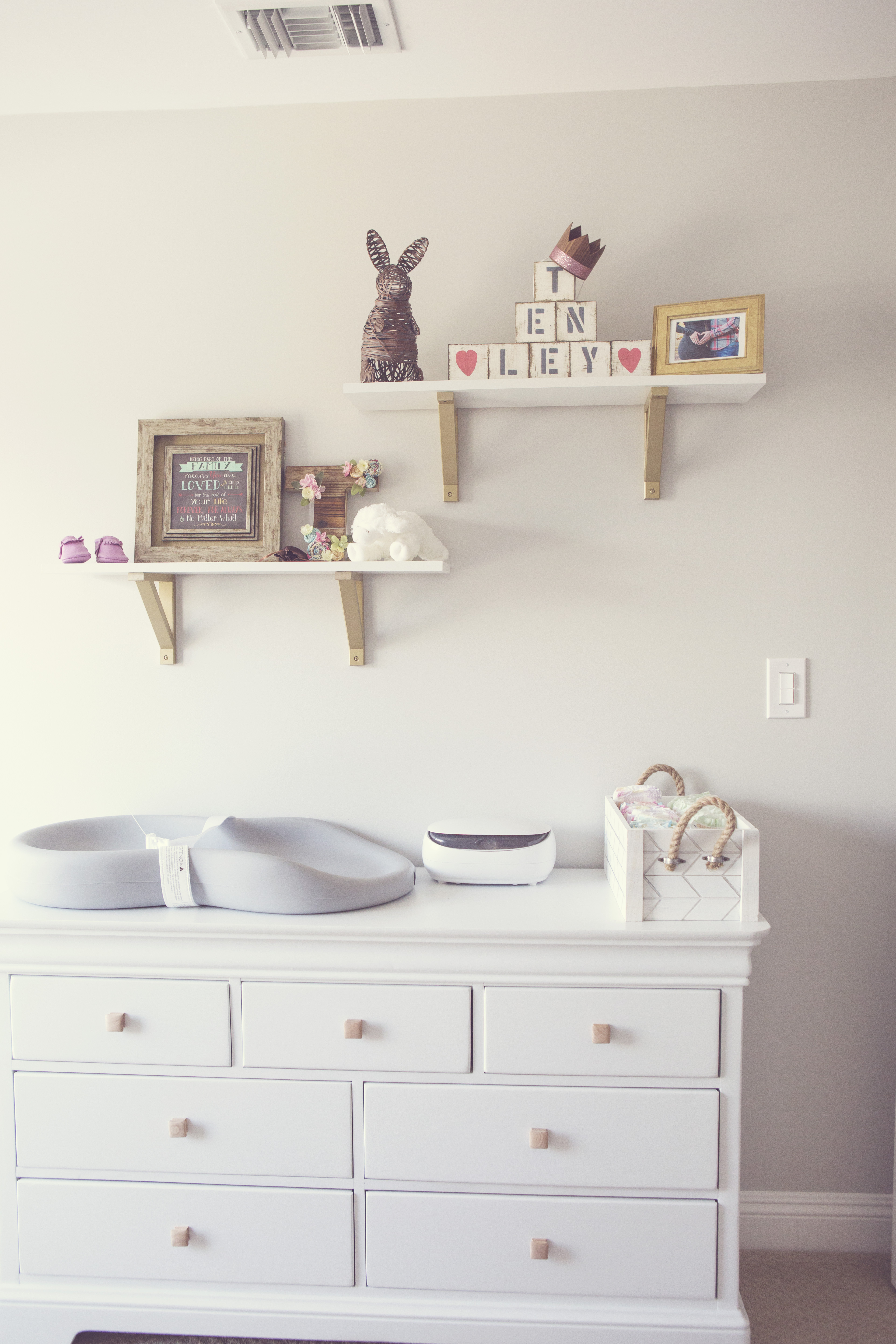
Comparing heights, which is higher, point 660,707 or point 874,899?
point 660,707

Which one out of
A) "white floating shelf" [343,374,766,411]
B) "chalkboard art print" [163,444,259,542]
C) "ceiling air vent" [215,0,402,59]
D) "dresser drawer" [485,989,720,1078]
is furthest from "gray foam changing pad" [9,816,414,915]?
"ceiling air vent" [215,0,402,59]

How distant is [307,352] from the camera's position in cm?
181

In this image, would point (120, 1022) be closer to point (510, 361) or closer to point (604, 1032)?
point (604, 1032)

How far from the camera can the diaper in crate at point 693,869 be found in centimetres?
142

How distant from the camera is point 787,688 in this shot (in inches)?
68.8

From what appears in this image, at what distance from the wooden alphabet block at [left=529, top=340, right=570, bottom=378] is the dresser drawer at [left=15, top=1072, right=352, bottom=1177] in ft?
4.45

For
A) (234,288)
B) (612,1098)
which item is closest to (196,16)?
(234,288)

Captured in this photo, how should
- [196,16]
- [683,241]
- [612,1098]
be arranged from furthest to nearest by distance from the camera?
[683,241] → [196,16] → [612,1098]

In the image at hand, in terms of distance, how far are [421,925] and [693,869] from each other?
1.57 ft

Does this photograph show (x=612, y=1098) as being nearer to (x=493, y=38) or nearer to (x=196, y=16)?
(x=493, y=38)

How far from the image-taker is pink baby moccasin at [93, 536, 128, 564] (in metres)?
1.68

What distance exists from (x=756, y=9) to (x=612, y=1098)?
1.94 m

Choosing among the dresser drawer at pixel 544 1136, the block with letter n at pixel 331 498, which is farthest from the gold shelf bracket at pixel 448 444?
the dresser drawer at pixel 544 1136

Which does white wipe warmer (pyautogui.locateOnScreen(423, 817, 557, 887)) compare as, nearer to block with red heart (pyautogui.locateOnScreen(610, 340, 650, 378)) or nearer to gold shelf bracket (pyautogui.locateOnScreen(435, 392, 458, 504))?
gold shelf bracket (pyautogui.locateOnScreen(435, 392, 458, 504))
